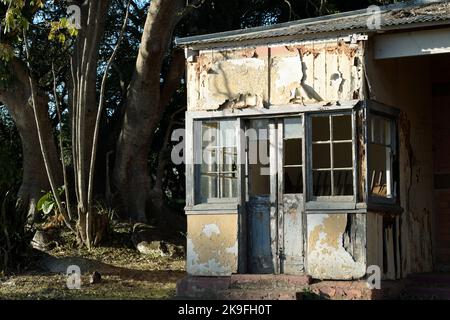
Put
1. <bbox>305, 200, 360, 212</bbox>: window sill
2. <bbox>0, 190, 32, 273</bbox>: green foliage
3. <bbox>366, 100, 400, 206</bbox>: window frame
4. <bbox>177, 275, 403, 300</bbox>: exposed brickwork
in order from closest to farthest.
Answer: <bbox>177, 275, 403, 300</bbox>: exposed brickwork, <bbox>305, 200, 360, 212</bbox>: window sill, <bbox>366, 100, 400, 206</bbox>: window frame, <bbox>0, 190, 32, 273</bbox>: green foliage

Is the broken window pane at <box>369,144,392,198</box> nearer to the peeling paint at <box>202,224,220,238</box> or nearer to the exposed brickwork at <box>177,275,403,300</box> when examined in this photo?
the exposed brickwork at <box>177,275,403,300</box>

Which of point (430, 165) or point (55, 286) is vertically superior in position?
point (430, 165)

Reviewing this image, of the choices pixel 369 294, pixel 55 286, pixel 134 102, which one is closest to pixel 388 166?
pixel 369 294

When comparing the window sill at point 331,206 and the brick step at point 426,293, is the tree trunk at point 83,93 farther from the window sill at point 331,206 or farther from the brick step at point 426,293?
the brick step at point 426,293

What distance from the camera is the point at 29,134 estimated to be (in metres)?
17.8

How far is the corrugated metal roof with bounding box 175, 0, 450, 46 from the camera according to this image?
1082cm

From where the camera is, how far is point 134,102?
17.6 m

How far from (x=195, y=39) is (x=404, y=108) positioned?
3.25m

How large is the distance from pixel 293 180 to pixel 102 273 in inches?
165

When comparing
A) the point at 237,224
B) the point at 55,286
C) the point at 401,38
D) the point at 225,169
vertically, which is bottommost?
the point at 55,286

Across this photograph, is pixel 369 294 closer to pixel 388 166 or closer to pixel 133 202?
pixel 388 166

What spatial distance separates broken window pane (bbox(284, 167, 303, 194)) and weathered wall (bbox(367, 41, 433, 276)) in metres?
1.48

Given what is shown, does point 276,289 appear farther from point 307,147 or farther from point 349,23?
point 349,23

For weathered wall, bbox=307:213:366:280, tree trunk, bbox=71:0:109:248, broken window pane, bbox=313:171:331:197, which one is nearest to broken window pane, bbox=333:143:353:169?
broken window pane, bbox=313:171:331:197
